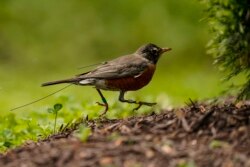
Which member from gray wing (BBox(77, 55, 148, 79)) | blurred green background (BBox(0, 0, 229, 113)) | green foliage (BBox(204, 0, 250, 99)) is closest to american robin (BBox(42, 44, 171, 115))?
gray wing (BBox(77, 55, 148, 79))

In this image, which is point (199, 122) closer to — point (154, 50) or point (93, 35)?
point (154, 50)

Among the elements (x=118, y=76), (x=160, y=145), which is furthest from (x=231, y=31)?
(x=118, y=76)

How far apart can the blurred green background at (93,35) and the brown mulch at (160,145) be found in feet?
27.8

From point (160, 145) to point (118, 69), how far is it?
9.42 feet

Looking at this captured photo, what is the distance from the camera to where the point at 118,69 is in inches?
360

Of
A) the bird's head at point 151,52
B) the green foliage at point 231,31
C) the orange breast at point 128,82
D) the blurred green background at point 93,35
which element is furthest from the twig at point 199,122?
the blurred green background at point 93,35

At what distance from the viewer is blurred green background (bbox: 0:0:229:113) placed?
16.5m

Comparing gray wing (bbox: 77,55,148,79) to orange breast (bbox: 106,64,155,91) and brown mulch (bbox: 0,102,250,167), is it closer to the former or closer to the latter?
orange breast (bbox: 106,64,155,91)

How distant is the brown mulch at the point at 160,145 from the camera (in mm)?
6098

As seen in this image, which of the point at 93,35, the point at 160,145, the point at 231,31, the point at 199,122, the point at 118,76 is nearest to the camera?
the point at 160,145

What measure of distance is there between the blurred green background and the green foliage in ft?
25.8

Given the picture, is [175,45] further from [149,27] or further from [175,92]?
[175,92]

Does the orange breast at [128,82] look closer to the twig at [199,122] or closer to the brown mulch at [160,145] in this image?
the brown mulch at [160,145]

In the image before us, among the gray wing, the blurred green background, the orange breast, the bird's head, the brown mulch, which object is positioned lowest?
the brown mulch
